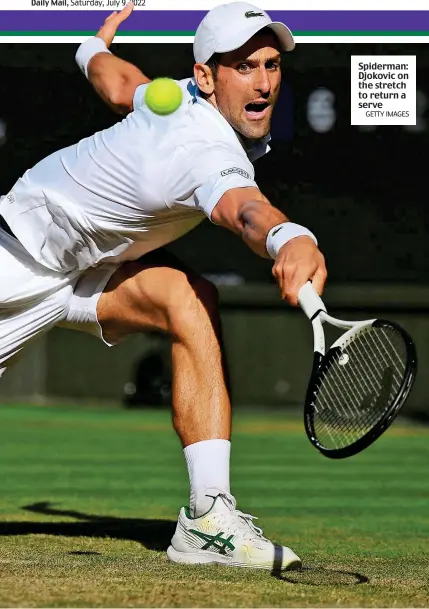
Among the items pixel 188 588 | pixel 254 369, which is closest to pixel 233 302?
pixel 254 369

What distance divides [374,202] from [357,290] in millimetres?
764

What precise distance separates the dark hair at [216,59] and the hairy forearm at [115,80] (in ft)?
2.16

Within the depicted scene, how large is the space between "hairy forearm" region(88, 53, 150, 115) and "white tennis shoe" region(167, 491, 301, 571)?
154 cm

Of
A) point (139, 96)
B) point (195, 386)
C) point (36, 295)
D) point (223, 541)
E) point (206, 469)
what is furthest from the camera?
point (139, 96)

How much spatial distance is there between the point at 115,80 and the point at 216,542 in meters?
1.81

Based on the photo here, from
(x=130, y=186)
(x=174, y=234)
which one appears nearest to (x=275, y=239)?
(x=130, y=186)

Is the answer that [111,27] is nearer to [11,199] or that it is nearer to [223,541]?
[11,199]

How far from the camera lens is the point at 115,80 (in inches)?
200

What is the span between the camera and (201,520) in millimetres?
4207

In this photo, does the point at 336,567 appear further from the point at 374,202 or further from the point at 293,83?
the point at 374,202

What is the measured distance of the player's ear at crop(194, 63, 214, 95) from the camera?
14.3ft

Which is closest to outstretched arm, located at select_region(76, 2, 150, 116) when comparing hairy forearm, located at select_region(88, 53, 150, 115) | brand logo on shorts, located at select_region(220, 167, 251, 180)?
hairy forearm, located at select_region(88, 53, 150, 115)

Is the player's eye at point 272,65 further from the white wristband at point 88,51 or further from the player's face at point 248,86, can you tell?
the white wristband at point 88,51

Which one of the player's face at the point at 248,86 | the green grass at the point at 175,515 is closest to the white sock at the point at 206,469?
the green grass at the point at 175,515
